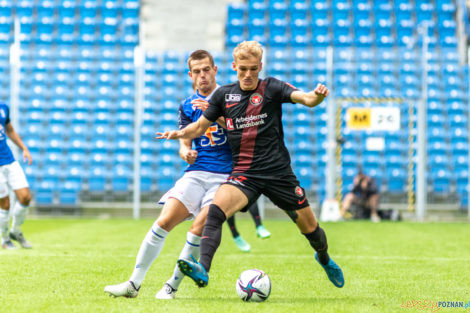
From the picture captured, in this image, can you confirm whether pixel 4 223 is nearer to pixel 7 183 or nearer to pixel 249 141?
pixel 7 183

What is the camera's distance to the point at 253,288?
4590mm

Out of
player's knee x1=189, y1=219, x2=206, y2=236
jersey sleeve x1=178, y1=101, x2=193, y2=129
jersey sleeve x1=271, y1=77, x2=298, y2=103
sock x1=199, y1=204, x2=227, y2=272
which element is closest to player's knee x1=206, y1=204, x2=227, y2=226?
sock x1=199, y1=204, x2=227, y2=272

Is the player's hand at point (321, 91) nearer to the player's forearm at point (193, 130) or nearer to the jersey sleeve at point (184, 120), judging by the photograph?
the player's forearm at point (193, 130)

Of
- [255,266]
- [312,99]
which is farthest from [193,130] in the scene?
[255,266]

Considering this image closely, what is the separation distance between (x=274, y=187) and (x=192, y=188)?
67 centimetres

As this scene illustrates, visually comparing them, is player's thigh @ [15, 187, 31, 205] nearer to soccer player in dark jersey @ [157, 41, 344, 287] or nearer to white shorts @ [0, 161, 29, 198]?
white shorts @ [0, 161, 29, 198]

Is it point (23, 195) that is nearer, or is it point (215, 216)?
point (215, 216)

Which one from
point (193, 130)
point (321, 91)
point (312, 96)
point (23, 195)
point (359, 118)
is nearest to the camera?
point (321, 91)

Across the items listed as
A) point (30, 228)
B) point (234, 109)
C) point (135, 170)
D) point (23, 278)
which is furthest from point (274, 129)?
point (135, 170)

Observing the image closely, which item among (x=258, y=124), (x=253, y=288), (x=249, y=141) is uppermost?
(x=258, y=124)

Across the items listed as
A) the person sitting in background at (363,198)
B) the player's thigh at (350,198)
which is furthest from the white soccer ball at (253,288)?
the player's thigh at (350,198)

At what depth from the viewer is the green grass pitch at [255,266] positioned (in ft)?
14.1

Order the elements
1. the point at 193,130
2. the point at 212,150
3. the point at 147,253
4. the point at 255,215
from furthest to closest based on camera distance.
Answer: the point at 255,215, the point at 212,150, the point at 193,130, the point at 147,253

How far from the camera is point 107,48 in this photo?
64.8 feet
